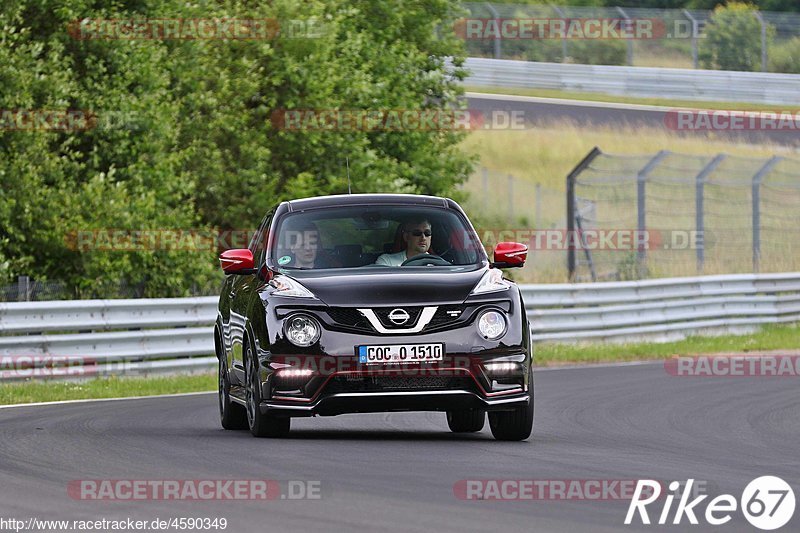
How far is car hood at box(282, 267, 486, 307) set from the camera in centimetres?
1076

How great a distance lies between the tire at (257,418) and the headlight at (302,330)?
19.0 inches

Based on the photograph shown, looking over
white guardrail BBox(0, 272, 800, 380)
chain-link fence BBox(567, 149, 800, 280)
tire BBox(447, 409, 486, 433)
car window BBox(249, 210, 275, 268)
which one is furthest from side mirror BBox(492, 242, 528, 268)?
chain-link fence BBox(567, 149, 800, 280)

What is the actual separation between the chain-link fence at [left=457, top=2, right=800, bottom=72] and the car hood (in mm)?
35105

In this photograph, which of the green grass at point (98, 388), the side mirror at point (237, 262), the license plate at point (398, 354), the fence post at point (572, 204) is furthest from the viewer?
the fence post at point (572, 204)

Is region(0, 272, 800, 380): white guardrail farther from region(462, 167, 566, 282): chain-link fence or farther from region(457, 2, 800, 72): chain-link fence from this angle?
region(457, 2, 800, 72): chain-link fence

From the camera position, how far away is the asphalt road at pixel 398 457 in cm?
770

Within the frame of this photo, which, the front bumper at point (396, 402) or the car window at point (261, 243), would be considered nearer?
the front bumper at point (396, 402)

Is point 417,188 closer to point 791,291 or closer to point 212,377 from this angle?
point 791,291

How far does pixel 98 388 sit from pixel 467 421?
7.03 meters

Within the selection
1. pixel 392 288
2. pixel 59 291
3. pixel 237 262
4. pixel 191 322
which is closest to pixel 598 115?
pixel 59 291

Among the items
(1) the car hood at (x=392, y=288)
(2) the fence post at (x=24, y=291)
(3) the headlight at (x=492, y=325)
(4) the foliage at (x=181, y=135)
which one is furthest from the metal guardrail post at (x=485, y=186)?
(3) the headlight at (x=492, y=325)

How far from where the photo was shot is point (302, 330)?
1083 centimetres

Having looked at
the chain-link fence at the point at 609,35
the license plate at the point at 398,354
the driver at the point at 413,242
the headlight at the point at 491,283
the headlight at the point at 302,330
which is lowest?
the license plate at the point at 398,354

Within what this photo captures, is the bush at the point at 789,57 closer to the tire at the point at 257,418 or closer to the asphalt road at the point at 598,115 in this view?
the asphalt road at the point at 598,115
